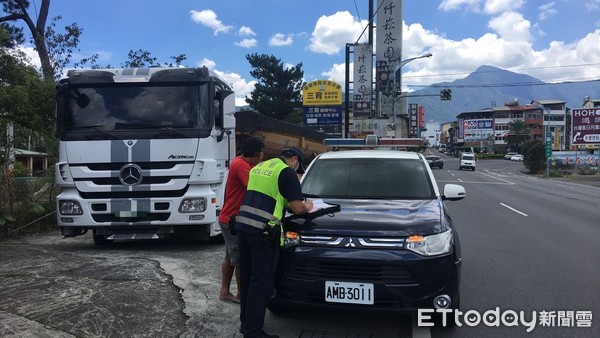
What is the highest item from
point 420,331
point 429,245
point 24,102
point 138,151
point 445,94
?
point 445,94

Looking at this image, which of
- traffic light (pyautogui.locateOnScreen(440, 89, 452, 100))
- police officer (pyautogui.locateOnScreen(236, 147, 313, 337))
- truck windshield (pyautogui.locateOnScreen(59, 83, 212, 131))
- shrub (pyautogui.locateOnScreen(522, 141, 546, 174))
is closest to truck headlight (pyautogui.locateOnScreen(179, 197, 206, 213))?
truck windshield (pyautogui.locateOnScreen(59, 83, 212, 131))

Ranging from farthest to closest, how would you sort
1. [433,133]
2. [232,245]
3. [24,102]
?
[433,133], [24,102], [232,245]

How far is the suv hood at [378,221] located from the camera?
3918mm

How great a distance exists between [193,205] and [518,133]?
11057 centimetres

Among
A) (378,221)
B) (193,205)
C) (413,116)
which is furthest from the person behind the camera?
(413,116)

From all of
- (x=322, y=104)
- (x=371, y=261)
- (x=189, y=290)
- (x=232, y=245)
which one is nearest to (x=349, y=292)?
(x=371, y=261)

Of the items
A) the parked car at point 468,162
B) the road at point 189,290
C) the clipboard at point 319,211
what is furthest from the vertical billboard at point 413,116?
the clipboard at point 319,211

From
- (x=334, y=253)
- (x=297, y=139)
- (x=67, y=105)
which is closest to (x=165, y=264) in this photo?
(x=67, y=105)

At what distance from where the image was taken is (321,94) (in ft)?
128

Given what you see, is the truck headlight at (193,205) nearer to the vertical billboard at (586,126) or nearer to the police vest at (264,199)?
the police vest at (264,199)

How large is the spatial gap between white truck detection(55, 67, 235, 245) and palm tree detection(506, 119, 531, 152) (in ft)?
358

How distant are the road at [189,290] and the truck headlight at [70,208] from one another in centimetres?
63

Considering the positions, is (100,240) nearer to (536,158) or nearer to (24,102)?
(24,102)

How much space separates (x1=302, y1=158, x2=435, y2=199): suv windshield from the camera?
515 cm
